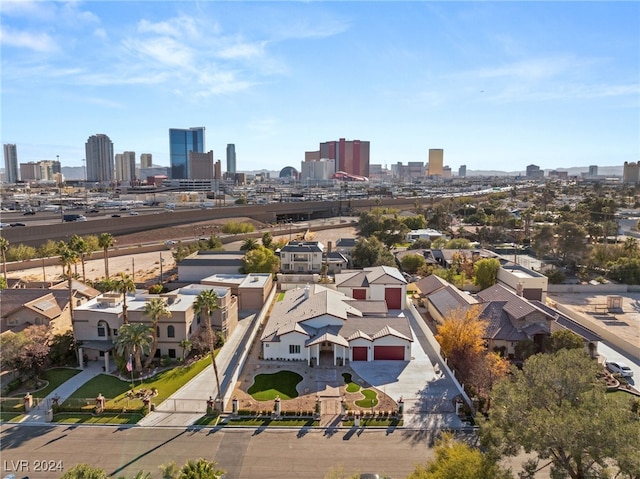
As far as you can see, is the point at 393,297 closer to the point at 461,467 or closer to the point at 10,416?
the point at 461,467

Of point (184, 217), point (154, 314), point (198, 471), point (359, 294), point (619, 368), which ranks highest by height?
point (184, 217)

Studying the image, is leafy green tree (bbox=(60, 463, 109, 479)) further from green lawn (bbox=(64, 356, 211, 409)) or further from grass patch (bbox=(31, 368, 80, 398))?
grass patch (bbox=(31, 368, 80, 398))

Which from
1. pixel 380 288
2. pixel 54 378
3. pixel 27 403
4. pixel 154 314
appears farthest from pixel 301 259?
pixel 27 403

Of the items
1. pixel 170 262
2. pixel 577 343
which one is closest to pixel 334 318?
pixel 577 343

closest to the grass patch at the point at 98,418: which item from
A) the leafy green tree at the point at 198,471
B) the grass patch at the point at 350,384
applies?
the leafy green tree at the point at 198,471

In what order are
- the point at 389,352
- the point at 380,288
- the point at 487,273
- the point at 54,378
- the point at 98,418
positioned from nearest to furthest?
the point at 98,418 → the point at 54,378 → the point at 389,352 → the point at 380,288 → the point at 487,273

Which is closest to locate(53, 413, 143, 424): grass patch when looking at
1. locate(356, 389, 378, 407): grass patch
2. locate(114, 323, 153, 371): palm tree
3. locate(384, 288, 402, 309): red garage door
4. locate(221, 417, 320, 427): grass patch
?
locate(114, 323, 153, 371): palm tree

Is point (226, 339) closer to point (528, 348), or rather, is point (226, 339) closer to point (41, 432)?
point (41, 432)
